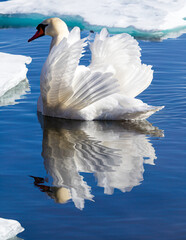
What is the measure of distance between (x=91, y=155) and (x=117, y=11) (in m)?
8.88

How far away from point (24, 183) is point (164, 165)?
4.72ft

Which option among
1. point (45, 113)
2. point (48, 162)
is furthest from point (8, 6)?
point (48, 162)

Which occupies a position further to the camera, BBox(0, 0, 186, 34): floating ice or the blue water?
BBox(0, 0, 186, 34): floating ice

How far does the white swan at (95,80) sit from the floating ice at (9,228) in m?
3.00

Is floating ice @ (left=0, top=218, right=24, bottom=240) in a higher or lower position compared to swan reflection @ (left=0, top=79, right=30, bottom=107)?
higher

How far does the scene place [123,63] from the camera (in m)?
7.96

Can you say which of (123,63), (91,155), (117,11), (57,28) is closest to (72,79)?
(123,63)

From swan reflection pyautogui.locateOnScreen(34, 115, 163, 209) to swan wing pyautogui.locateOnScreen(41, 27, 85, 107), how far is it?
0.42 m

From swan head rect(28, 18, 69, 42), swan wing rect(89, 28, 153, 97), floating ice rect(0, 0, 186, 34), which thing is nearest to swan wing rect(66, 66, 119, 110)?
swan wing rect(89, 28, 153, 97)

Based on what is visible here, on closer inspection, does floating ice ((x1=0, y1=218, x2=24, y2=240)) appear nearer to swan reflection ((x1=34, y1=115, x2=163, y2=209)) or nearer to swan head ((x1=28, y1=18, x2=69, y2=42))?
swan reflection ((x1=34, y1=115, x2=163, y2=209))

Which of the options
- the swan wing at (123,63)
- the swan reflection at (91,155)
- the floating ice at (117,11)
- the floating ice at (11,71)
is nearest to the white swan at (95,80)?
the swan wing at (123,63)

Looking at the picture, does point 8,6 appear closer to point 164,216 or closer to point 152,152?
point 152,152

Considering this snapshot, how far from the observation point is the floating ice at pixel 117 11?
13791mm

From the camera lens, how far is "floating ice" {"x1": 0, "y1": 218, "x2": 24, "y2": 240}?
4.21 metres
